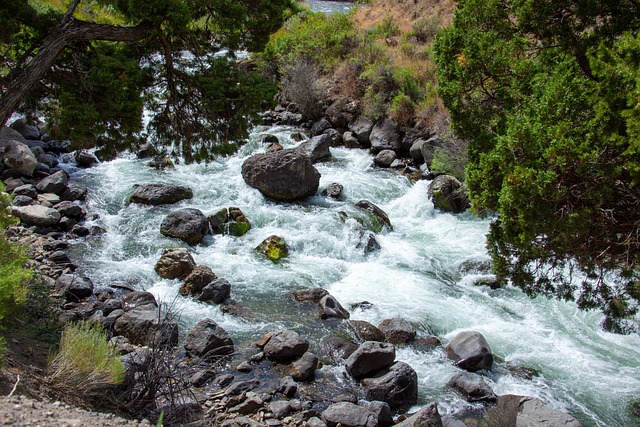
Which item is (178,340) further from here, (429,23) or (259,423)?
(429,23)

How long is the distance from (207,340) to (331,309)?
7.74 feet

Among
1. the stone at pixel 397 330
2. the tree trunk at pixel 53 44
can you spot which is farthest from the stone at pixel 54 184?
the stone at pixel 397 330

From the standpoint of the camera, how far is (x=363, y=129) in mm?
19141

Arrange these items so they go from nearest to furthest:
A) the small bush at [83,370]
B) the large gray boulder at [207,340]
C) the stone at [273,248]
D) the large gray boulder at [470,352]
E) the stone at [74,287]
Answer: the small bush at [83,370], the large gray boulder at [207,340], the large gray boulder at [470,352], the stone at [74,287], the stone at [273,248]

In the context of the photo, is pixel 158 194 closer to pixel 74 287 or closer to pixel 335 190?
pixel 335 190

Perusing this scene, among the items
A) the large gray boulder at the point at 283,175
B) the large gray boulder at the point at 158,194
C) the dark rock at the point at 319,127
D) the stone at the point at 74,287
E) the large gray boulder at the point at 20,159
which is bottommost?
the stone at the point at 74,287

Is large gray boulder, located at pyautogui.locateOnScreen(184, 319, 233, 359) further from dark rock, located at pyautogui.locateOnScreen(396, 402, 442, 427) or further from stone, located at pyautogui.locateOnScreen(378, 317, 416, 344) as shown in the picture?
dark rock, located at pyautogui.locateOnScreen(396, 402, 442, 427)

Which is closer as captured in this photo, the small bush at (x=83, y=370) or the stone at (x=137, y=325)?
the small bush at (x=83, y=370)

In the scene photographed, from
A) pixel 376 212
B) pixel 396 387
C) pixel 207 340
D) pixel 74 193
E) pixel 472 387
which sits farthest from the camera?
pixel 74 193

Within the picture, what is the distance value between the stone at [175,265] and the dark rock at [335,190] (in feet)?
16.7

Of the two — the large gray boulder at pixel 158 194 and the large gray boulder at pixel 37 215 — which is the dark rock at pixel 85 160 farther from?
the large gray boulder at pixel 37 215

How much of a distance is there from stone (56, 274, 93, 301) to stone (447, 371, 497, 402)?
6.31m

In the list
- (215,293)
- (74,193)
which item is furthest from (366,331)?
(74,193)

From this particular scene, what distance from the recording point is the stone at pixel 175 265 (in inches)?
417
